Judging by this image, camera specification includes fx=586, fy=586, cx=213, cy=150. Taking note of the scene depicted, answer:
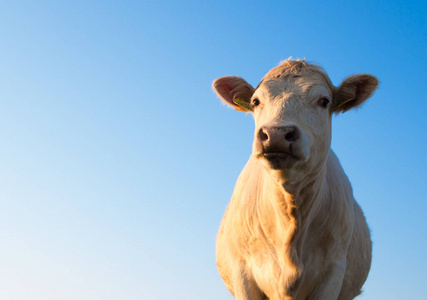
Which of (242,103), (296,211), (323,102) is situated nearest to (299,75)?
(323,102)

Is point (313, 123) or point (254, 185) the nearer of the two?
point (313, 123)

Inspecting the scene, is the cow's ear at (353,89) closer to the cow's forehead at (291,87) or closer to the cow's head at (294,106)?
the cow's head at (294,106)

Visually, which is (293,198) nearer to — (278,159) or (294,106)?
(278,159)

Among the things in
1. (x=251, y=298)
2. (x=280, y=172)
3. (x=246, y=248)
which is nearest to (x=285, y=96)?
(x=280, y=172)

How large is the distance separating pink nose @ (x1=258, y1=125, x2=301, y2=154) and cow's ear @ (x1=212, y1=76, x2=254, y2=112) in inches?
60.9

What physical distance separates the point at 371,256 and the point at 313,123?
3402mm

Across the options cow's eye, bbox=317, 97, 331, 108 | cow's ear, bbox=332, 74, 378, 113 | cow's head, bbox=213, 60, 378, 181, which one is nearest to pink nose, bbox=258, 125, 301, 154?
cow's head, bbox=213, 60, 378, 181

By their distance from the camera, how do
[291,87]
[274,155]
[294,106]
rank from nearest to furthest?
[274,155] → [294,106] → [291,87]

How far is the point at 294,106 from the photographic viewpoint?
614cm

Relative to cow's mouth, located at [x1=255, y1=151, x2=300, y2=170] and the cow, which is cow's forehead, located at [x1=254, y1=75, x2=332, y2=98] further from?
cow's mouth, located at [x1=255, y1=151, x2=300, y2=170]

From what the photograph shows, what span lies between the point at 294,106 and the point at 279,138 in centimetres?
71

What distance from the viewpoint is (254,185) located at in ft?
23.6

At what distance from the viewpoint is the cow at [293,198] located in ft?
19.6

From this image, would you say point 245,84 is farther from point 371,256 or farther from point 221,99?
point 371,256
